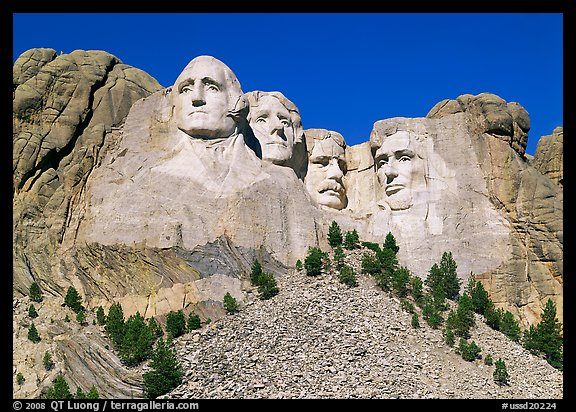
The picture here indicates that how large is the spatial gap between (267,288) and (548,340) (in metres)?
7.66

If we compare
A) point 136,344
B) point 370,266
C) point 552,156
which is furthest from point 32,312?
point 552,156

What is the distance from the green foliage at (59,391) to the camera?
128ft

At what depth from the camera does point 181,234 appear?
45.3 m

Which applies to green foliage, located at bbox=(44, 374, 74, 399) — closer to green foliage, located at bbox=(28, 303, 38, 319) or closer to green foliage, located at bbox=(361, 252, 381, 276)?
→ green foliage, located at bbox=(28, 303, 38, 319)

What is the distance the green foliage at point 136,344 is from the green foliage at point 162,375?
95 cm

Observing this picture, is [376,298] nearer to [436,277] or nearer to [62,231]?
[436,277]

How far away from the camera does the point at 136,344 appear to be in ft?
137

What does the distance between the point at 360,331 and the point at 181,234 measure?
6.04 metres

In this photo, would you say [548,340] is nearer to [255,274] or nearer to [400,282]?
[400,282]

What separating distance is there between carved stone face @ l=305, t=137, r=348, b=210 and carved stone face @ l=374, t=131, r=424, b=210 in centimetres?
155

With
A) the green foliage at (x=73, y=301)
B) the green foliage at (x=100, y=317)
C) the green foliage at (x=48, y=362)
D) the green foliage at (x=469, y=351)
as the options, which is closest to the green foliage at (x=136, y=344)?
the green foliage at (x=100, y=317)

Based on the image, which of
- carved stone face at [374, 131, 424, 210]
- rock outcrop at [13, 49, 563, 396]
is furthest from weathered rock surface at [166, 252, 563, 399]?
carved stone face at [374, 131, 424, 210]
